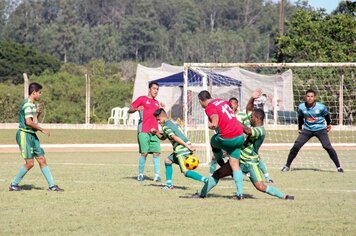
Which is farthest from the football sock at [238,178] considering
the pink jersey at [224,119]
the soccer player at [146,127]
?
the soccer player at [146,127]

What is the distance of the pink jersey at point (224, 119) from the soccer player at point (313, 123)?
19.5 ft

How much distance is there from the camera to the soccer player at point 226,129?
12883mm

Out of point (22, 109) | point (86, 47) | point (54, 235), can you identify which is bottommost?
point (54, 235)

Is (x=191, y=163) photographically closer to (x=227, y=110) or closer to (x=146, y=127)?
(x=227, y=110)

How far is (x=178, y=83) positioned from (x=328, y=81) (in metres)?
8.61

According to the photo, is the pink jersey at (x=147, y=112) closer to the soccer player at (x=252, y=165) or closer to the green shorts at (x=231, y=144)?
the soccer player at (x=252, y=165)

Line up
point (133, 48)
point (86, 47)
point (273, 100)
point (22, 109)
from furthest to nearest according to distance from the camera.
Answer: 1. point (133, 48)
2. point (86, 47)
3. point (273, 100)
4. point (22, 109)

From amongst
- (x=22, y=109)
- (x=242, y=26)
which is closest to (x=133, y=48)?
(x=242, y=26)

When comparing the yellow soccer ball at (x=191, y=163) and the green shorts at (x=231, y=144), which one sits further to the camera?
the yellow soccer ball at (x=191, y=163)

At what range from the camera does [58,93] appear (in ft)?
150

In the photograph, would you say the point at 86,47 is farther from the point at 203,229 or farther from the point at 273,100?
the point at 203,229

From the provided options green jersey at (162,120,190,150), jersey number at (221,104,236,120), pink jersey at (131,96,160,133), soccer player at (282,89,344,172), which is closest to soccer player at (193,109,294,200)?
jersey number at (221,104,236,120)

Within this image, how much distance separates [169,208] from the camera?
482 inches

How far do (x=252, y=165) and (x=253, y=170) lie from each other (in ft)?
0.36
